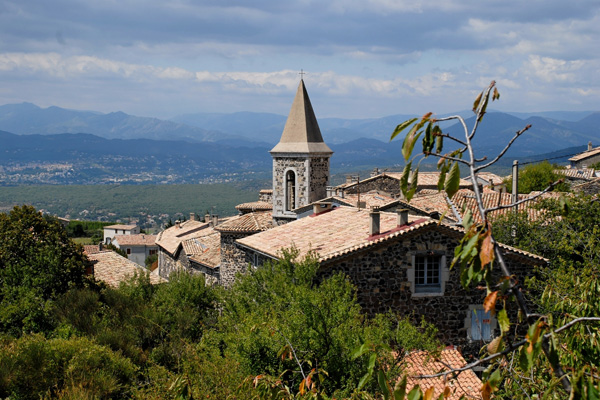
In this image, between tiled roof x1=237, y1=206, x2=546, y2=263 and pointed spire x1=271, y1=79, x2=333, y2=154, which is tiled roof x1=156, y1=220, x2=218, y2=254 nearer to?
pointed spire x1=271, y1=79, x2=333, y2=154

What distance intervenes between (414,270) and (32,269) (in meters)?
13.9

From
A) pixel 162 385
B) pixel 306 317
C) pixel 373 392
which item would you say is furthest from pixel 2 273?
pixel 373 392

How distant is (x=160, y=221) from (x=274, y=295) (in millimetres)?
181182

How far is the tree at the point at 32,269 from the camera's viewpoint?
23.2 meters

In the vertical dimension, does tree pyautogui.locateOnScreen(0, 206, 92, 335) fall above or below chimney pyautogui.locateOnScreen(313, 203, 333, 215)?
below

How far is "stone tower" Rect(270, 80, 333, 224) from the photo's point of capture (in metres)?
34.0

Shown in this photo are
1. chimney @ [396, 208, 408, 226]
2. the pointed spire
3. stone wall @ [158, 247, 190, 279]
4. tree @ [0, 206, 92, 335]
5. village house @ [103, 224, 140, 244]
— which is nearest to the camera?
→ chimney @ [396, 208, 408, 226]

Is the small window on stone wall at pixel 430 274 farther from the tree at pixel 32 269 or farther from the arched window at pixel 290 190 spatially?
the arched window at pixel 290 190

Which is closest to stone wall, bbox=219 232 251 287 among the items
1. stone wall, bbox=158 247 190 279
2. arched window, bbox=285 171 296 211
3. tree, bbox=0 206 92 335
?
arched window, bbox=285 171 296 211

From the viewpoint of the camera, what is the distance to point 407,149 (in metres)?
4.62

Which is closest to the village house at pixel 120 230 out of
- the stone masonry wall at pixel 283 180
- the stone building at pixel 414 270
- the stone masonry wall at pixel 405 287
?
the stone masonry wall at pixel 283 180

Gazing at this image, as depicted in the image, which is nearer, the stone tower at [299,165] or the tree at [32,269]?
the tree at [32,269]

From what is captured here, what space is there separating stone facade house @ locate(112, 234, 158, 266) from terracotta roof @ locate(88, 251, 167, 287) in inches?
1796

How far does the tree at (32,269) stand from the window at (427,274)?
12.9 metres
